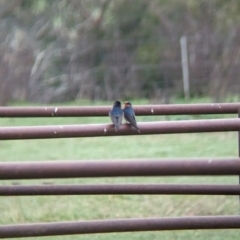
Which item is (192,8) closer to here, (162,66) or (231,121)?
(162,66)

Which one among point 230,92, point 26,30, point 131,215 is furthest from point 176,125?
point 26,30

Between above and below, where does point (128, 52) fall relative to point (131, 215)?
above

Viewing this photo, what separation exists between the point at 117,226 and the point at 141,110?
3.36 ft

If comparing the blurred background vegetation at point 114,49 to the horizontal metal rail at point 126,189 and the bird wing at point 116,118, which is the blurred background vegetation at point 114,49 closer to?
the horizontal metal rail at point 126,189

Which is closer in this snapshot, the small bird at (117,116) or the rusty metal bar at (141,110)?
the small bird at (117,116)

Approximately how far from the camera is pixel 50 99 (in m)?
15.2

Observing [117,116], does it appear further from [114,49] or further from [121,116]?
[114,49]

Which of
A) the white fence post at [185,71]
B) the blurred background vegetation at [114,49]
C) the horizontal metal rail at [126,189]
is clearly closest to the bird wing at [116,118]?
the horizontal metal rail at [126,189]

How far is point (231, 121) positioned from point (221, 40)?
10959 millimetres

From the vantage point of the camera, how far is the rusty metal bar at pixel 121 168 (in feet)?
5.37

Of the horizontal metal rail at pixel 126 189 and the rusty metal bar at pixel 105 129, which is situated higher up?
the rusty metal bar at pixel 105 129

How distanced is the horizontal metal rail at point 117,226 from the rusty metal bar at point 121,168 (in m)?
0.95

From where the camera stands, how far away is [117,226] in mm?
2686

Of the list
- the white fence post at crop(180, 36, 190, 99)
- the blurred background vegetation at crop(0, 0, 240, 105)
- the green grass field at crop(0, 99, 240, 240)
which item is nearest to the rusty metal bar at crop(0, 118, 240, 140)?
the green grass field at crop(0, 99, 240, 240)
